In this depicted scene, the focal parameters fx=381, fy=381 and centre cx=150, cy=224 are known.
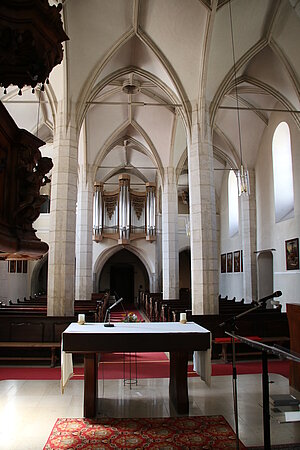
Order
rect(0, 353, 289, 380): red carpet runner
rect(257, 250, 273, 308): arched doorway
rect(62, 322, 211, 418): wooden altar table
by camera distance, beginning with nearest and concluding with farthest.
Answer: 1. rect(62, 322, 211, 418): wooden altar table
2. rect(0, 353, 289, 380): red carpet runner
3. rect(257, 250, 273, 308): arched doorway

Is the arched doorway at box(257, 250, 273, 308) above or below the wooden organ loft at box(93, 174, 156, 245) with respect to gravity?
below

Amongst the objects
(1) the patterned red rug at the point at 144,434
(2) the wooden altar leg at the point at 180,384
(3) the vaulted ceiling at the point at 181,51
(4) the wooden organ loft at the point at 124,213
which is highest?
(3) the vaulted ceiling at the point at 181,51

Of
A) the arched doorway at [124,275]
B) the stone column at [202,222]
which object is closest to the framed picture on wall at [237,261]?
the arched doorway at [124,275]

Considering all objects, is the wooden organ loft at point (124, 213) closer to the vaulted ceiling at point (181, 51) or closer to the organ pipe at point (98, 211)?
the organ pipe at point (98, 211)

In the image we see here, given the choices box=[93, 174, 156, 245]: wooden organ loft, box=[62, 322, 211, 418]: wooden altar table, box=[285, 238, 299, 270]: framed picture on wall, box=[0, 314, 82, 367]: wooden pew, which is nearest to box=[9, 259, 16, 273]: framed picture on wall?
box=[93, 174, 156, 245]: wooden organ loft

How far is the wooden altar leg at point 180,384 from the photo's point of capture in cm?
510

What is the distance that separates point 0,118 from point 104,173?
65.4 feet

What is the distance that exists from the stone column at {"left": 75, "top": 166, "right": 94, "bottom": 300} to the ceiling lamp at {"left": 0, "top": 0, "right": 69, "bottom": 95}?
1360cm

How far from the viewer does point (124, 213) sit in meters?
21.4

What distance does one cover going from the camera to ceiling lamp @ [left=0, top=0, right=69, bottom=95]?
7.11 ft

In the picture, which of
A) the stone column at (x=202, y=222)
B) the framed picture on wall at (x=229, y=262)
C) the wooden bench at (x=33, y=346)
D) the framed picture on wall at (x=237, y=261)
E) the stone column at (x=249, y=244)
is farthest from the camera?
the framed picture on wall at (x=229, y=262)

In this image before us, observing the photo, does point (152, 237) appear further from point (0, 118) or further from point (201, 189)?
point (0, 118)

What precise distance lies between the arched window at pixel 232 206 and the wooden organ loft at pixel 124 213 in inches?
168

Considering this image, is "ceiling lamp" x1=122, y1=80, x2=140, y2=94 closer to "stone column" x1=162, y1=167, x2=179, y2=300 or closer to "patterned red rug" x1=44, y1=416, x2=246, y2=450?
"stone column" x1=162, y1=167, x2=179, y2=300
